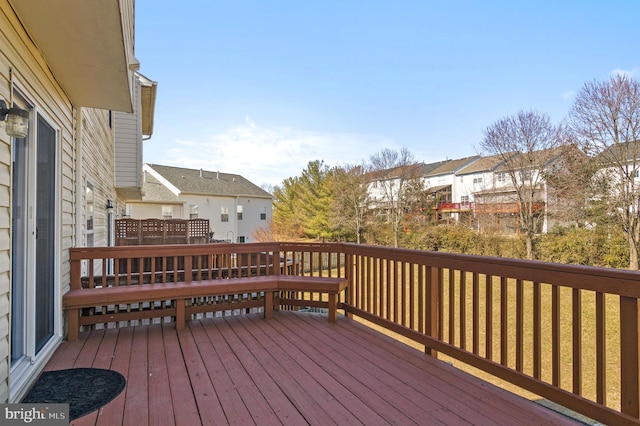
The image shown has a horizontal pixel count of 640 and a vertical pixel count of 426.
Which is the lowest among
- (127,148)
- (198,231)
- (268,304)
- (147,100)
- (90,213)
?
(268,304)

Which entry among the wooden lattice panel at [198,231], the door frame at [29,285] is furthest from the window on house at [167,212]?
the door frame at [29,285]

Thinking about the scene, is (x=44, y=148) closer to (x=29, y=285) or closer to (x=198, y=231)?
(x=29, y=285)

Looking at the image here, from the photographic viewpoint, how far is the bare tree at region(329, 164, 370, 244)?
78.8 ft

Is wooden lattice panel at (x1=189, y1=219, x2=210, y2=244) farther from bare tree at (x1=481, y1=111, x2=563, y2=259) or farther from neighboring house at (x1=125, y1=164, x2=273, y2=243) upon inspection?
bare tree at (x1=481, y1=111, x2=563, y2=259)

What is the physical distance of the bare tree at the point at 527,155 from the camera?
1644 centimetres

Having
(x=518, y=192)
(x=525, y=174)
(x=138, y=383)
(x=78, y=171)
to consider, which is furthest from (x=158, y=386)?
(x=518, y=192)

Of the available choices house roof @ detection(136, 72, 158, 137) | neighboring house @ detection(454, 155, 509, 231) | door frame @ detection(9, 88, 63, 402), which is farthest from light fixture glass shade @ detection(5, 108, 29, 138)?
neighboring house @ detection(454, 155, 509, 231)

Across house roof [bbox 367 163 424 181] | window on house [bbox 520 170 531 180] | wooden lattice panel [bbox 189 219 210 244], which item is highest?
house roof [bbox 367 163 424 181]

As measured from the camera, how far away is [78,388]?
2.39m

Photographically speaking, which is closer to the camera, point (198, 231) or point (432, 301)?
point (432, 301)

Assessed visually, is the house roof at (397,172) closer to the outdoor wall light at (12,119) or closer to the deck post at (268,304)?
the deck post at (268,304)

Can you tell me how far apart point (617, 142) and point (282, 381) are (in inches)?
627

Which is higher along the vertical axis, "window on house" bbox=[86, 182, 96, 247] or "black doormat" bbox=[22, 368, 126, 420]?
"window on house" bbox=[86, 182, 96, 247]

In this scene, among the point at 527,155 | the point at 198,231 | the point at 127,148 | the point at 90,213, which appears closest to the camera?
the point at 90,213
